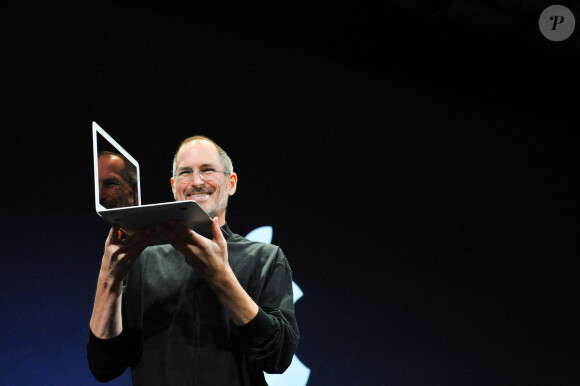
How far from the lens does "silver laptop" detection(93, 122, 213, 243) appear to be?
1.09 meters

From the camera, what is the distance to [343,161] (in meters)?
3.31

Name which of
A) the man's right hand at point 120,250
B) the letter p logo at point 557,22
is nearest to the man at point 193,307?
the man's right hand at point 120,250

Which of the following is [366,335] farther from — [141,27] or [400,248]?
[141,27]

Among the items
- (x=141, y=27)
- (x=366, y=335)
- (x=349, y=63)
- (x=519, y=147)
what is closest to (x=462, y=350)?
(x=366, y=335)

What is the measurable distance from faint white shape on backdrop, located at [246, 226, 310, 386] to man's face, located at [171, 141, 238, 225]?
1218mm

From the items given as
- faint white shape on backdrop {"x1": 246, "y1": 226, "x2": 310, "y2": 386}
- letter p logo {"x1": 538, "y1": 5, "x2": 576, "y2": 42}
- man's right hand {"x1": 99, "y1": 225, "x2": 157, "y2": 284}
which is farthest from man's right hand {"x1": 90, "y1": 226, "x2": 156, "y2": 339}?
letter p logo {"x1": 538, "y1": 5, "x2": 576, "y2": 42}

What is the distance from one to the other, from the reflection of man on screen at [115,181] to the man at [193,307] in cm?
Answer: 8

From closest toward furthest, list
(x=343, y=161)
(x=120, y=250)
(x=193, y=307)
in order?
(x=120, y=250), (x=193, y=307), (x=343, y=161)

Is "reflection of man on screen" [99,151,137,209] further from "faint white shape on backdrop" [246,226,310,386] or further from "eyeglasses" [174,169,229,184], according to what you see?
"faint white shape on backdrop" [246,226,310,386]

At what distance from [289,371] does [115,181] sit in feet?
5.88

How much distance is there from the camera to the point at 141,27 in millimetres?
2971

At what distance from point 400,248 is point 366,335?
22.4 inches

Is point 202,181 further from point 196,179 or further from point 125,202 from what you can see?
point 125,202

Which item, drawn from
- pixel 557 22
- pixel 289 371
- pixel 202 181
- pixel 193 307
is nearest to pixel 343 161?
pixel 289 371
